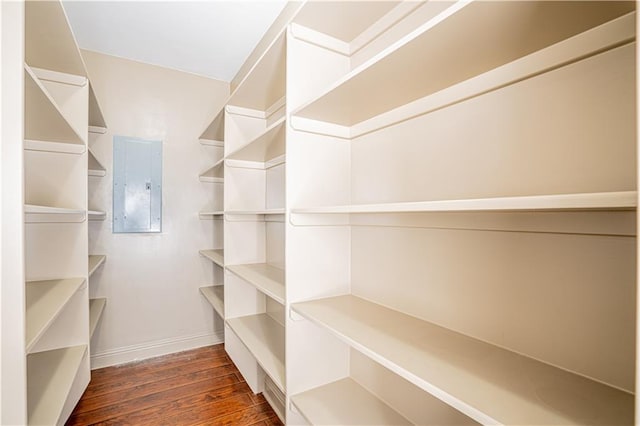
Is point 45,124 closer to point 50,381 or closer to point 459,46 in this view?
point 50,381

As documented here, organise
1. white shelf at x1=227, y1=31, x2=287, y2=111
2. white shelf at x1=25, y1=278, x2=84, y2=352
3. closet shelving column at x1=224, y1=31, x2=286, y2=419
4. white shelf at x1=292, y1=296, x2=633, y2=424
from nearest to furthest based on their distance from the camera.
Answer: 1. white shelf at x1=292, y1=296, x2=633, y2=424
2. white shelf at x1=25, y1=278, x2=84, y2=352
3. white shelf at x1=227, y1=31, x2=287, y2=111
4. closet shelving column at x1=224, y1=31, x2=286, y2=419

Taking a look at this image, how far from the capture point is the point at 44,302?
1499mm

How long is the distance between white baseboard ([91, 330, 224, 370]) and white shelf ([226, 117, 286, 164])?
5.61ft

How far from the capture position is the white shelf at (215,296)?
2.47m

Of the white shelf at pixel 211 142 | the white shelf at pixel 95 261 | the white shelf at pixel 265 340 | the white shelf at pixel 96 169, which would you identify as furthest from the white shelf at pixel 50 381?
the white shelf at pixel 211 142

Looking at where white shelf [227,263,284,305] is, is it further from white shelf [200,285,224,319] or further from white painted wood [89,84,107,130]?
white painted wood [89,84,107,130]

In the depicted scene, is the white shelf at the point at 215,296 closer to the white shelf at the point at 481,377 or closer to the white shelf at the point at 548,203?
the white shelf at the point at 481,377

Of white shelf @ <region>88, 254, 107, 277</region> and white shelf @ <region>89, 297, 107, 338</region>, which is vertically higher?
white shelf @ <region>88, 254, 107, 277</region>

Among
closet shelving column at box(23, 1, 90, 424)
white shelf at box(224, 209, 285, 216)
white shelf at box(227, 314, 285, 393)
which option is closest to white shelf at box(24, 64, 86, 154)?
closet shelving column at box(23, 1, 90, 424)

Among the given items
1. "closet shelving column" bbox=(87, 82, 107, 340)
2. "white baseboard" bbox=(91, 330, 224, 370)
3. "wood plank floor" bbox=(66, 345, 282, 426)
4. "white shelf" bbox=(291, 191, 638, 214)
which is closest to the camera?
"white shelf" bbox=(291, 191, 638, 214)

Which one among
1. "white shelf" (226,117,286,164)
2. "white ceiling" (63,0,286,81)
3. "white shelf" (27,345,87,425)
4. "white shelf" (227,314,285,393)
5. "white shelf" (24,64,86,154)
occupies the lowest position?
"white shelf" (27,345,87,425)

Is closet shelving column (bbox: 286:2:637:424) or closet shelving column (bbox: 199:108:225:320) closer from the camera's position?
closet shelving column (bbox: 286:2:637:424)

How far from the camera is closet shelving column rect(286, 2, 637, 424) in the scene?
71cm

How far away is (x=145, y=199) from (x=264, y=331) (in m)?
1.57
